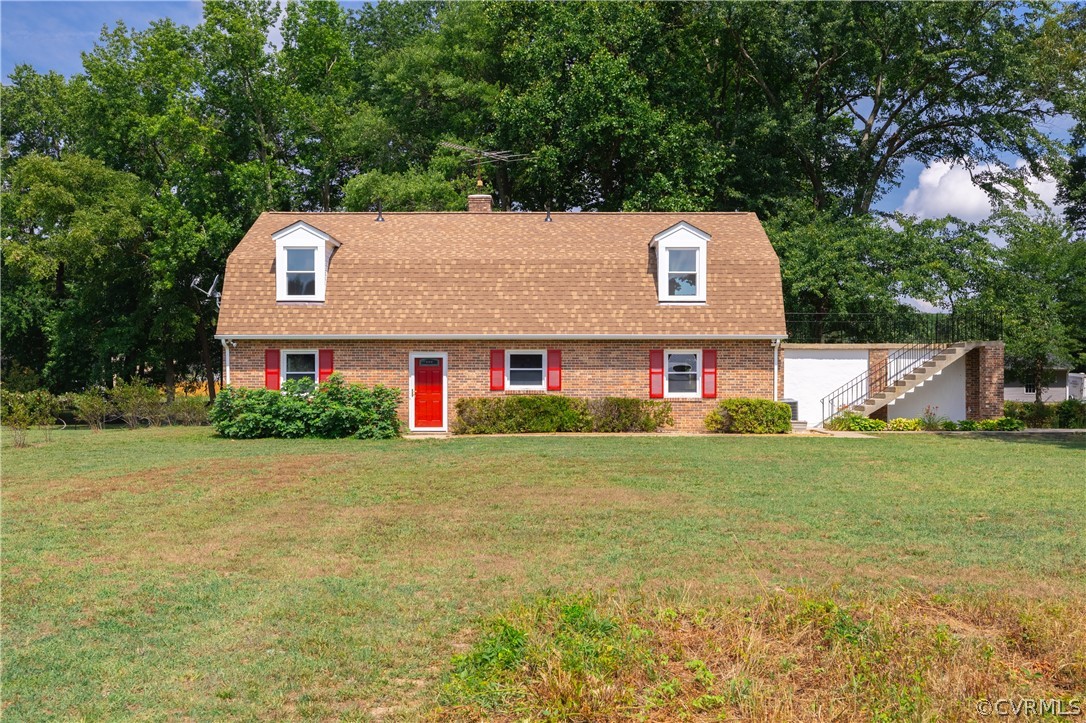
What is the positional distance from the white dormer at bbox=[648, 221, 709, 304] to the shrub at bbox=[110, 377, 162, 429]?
53.9 feet

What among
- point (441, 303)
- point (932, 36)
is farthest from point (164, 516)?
point (932, 36)

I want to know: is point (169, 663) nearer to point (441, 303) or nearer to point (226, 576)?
point (226, 576)

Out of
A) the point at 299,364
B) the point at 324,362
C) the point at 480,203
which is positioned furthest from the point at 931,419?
the point at 299,364

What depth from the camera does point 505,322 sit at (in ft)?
77.4

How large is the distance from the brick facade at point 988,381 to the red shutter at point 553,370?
13.3 meters

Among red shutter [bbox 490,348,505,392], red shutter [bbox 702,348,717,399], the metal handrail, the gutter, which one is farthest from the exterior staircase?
red shutter [bbox 490,348,505,392]

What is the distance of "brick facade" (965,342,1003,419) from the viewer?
85.6ft

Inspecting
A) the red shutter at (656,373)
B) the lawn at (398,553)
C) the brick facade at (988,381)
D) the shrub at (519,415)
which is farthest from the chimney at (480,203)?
the brick facade at (988,381)

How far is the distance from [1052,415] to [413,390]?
21.2 m

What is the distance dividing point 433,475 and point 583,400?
9.72m

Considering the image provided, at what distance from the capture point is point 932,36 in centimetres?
3206

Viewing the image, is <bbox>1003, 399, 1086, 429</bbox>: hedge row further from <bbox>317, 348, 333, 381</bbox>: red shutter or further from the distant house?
<bbox>317, 348, 333, 381</bbox>: red shutter

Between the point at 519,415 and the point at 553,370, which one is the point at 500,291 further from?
the point at 519,415

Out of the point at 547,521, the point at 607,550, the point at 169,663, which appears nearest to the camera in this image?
the point at 169,663
